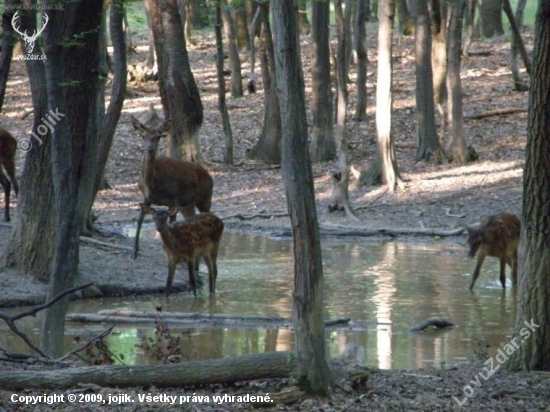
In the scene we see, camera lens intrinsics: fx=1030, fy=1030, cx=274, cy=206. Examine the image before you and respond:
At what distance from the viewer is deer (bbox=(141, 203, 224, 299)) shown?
14086 mm

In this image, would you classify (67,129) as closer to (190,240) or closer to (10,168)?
(190,240)

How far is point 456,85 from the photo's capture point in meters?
25.1

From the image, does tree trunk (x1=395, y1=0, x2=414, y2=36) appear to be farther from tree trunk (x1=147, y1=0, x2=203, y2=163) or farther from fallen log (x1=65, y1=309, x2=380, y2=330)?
fallen log (x1=65, y1=309, x2=380, y2=330)

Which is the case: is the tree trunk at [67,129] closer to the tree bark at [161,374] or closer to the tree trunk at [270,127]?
the tree bark at [161,374]

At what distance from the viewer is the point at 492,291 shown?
1462cm

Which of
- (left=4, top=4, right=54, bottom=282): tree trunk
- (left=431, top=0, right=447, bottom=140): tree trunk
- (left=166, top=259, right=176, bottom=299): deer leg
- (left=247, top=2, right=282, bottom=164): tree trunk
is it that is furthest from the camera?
(left=431, top=0, right=447, bottom=140): tree trunk

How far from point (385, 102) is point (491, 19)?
22.6 meters

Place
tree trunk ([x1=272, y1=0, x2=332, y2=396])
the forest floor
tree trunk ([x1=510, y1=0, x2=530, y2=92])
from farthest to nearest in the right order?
tree trunk ([x1=510, y1=0, x2=530, y2=92]) < the forest floor < tree trunk ([x1=272, y1=0, x2=332, y2=396])

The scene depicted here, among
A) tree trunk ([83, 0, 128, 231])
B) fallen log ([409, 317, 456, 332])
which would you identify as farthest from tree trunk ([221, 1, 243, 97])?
fallen log ([409, 317, 456, 332])

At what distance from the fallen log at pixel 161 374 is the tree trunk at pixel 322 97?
21.0 meters

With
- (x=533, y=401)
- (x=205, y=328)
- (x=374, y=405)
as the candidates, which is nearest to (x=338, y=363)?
(x=374, y=405)

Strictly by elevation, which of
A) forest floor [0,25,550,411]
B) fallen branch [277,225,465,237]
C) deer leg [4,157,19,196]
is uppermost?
deer leg [4,157,19,196]

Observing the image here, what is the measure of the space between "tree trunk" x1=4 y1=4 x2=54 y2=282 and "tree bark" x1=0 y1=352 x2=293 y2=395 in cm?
613

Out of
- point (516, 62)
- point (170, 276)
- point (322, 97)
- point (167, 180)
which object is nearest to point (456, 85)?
point (322, 97)
